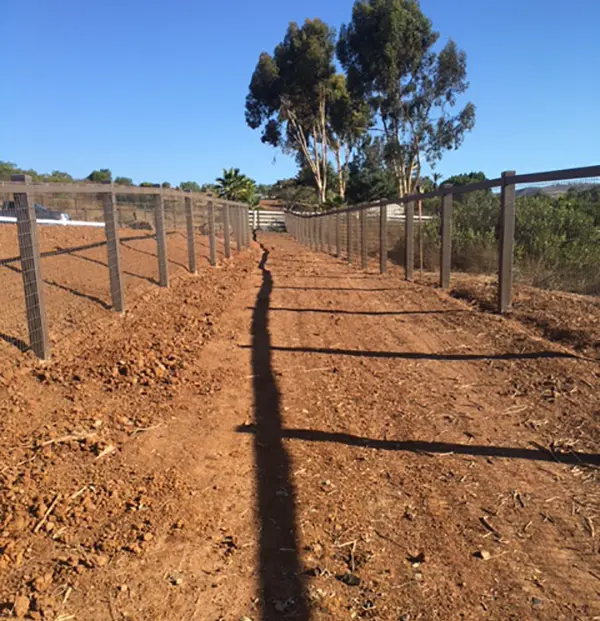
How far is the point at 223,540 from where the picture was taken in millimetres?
2883

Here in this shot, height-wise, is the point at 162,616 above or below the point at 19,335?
below

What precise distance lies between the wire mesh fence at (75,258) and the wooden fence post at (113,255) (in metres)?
0.01

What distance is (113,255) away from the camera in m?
7.70

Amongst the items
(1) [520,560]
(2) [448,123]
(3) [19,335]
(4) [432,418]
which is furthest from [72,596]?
(2) [448,123]

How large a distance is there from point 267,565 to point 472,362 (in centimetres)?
357

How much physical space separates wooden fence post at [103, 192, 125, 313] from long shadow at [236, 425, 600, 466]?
161 inches

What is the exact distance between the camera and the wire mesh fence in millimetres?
5281

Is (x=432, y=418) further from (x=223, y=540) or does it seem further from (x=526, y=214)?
(x=526, y=214)

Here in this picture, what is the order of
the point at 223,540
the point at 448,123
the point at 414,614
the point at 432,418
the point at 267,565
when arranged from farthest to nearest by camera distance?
the point at 448,123
the point at 432,418
the point at 223,540
the point at 267,565
the point at 414,614

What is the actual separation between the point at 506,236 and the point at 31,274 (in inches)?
210

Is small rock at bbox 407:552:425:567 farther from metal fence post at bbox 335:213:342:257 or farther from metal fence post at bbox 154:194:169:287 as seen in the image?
metal fence post at bbox 335:213:342:257

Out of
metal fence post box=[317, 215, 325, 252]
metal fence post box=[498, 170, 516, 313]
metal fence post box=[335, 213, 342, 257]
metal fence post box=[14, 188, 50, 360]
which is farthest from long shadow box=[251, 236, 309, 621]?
metal fence post box=[317, 215, 325, 252]

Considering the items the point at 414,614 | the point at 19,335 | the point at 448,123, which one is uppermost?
the point at 448,123

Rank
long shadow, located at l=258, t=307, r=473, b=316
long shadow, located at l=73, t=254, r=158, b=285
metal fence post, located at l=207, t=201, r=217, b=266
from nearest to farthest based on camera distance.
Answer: long shadow, located at l=258, t=307, r=473, b=316 < long shadow, located at l=73, t=254, r=158, b=285 < metal fence post, located at l=207, t=201, r=217, b=266
